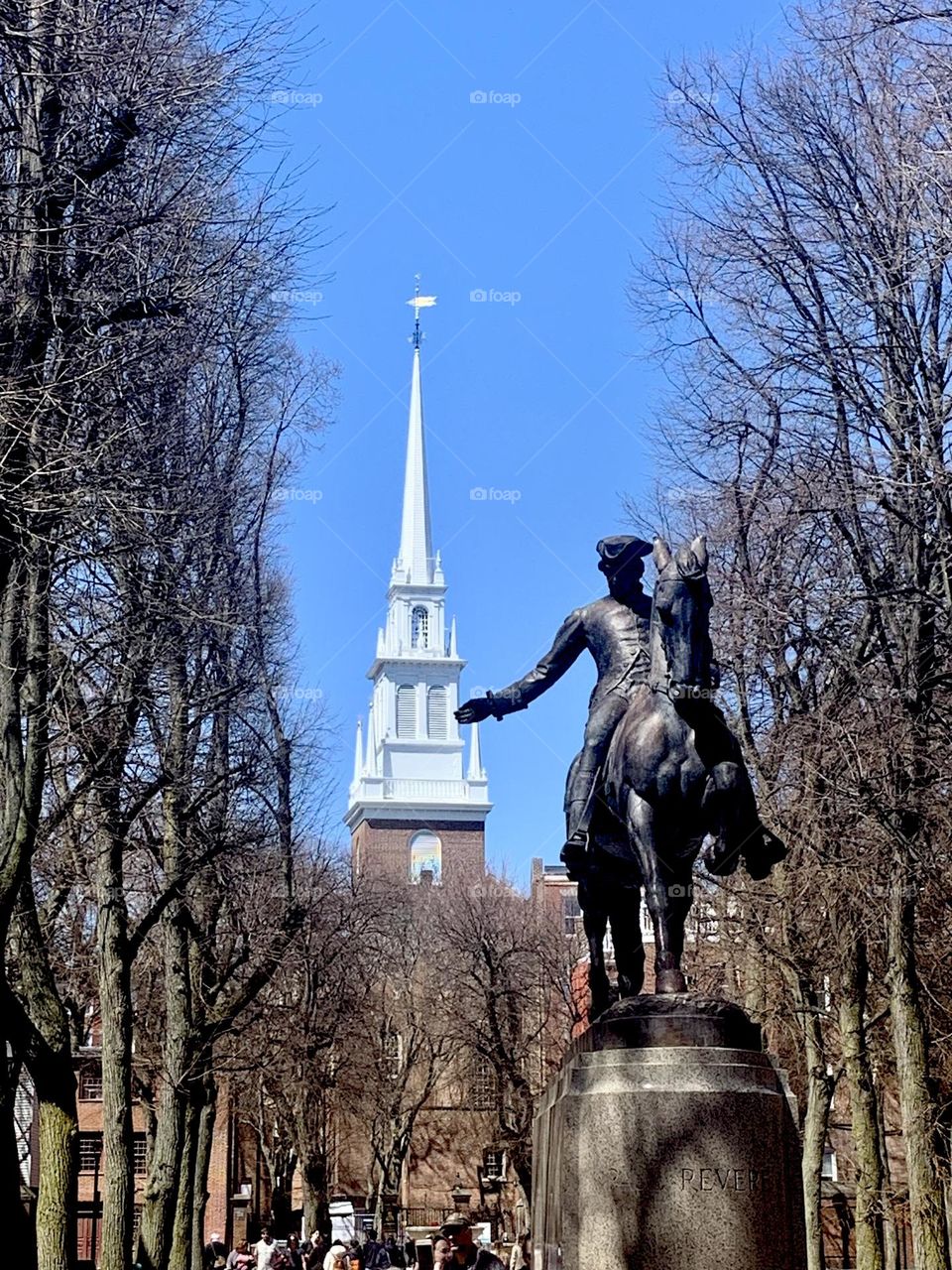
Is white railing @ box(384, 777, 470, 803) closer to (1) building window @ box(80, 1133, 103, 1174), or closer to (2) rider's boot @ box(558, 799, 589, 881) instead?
(1) building window @ box(80, 1133, 103, 1174)

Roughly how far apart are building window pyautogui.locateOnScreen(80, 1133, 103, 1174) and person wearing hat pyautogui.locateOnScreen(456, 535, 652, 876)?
5290cm

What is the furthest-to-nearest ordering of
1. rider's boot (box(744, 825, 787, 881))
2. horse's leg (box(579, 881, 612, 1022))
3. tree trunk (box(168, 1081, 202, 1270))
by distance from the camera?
tree trunk (box(168, 1081, 202, 1270)) → horse's leg (box(579, 881, 612, 1022)) → rider's boot (box(744, 825, 787, 881))

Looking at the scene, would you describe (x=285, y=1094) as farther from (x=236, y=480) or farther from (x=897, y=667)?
(x=897, y=667)

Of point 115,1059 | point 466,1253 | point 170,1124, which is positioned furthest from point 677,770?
point 170,1124

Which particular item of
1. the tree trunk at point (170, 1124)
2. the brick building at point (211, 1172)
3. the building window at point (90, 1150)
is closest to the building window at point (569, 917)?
the brick building at point (211, 1172)

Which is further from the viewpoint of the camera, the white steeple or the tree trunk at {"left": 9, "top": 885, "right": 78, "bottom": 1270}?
the white steeple

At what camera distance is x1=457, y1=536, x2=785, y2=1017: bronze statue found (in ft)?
37.1

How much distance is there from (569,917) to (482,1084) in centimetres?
756

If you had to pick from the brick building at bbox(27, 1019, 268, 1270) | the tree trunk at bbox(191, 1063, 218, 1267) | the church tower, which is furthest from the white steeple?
the tree trunk at bbox(191, 1063, 218, 1267)

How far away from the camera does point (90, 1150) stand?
6844 centimetres

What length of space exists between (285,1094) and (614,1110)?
1776 inches

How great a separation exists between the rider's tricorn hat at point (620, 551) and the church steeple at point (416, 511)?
107 m

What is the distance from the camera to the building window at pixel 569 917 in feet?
217

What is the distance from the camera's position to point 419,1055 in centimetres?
7162
